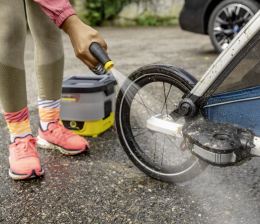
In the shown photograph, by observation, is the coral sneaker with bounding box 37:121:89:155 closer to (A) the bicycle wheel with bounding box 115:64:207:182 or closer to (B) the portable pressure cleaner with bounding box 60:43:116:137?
(B) the portable pressure cleaner with bounding box 60:43:116:137

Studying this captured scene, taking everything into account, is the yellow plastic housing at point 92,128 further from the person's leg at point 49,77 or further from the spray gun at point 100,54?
the spray gun at point 100,54

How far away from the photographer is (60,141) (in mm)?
2443

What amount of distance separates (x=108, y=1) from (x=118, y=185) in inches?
434

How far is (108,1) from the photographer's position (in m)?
12.3

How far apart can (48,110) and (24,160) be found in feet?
1.35

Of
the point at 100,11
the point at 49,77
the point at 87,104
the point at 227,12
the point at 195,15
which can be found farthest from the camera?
the point at 100,11

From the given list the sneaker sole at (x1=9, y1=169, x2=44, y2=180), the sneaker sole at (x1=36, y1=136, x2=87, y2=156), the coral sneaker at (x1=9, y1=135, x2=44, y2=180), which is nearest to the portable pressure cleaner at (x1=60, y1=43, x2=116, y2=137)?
the sneaker sole at (x1=36, y1=136, x2=87, y2=156)

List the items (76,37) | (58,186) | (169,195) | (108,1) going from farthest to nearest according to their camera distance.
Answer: (108,1)
(58,186)
(169,195)
(76,37)

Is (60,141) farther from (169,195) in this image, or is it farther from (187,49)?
(187,49)

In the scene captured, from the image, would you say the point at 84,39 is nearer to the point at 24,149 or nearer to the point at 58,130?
the point at 24,149

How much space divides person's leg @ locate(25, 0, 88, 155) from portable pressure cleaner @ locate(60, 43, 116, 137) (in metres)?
0.23

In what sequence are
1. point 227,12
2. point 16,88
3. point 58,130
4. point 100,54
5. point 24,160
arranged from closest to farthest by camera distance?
point 100,54 → point 16,88 → point 24,160 → point 58,130 → point 227,12

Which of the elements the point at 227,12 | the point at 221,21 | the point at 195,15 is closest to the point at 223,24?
the point at 221,21

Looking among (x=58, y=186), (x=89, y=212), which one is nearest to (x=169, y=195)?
(x=89, y=212)
